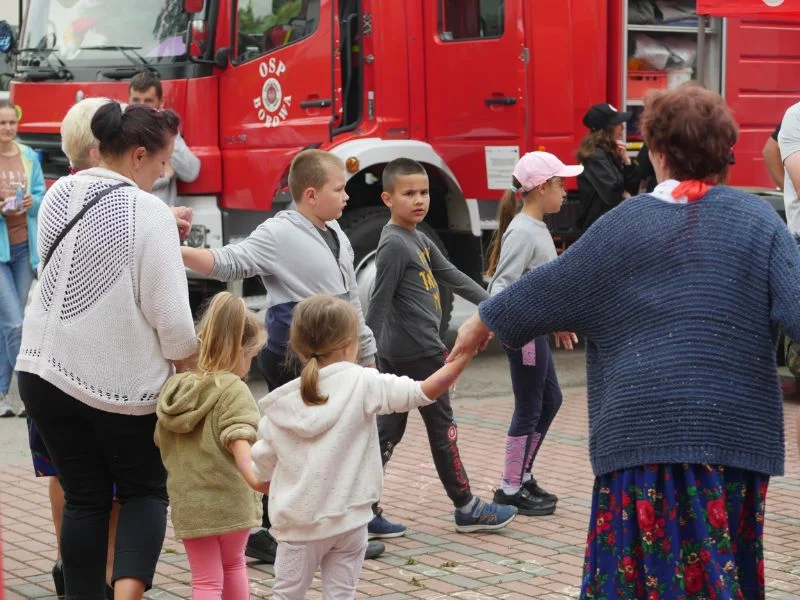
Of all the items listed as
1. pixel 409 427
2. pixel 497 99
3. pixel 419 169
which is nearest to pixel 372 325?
pixel 419 169

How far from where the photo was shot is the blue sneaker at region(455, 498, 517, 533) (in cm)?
608

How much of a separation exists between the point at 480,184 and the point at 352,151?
1.26 metres

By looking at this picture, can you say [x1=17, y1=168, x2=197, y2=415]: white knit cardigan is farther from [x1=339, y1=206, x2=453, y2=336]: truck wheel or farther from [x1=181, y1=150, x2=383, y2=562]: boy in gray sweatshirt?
[x1=339, y1=206, x2=453, y2=336]: truck wheel

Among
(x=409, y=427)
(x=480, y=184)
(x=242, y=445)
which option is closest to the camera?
(x=242, y=445)

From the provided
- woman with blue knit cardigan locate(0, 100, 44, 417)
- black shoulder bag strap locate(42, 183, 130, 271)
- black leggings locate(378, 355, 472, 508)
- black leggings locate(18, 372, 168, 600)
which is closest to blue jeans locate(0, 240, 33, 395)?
woman with blue knit cardigan locate(0, 100, 44, 417)

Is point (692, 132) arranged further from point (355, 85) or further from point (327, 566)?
point (355, 85)

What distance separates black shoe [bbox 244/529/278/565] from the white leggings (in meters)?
1.46

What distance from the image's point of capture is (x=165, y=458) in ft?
14.2

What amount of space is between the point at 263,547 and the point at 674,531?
2.62 meters

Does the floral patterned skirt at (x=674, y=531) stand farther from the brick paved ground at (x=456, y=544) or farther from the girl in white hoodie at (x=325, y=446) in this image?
the brick paved ground at (x=456, y=544)

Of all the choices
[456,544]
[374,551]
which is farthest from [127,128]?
[456,544]

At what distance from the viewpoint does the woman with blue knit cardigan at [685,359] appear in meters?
3.28

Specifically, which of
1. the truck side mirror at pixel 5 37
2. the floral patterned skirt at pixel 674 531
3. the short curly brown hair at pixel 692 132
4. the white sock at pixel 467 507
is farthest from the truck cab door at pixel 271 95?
the floral patterned skirt at pixel 674 531

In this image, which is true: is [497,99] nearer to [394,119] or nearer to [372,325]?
[394,119]
